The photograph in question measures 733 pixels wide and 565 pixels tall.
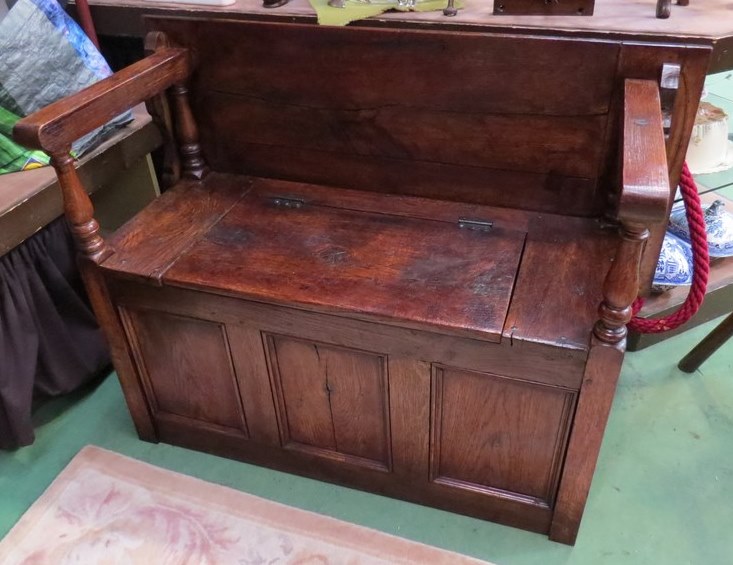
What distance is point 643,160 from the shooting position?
1.02 meters

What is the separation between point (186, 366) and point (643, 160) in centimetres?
98

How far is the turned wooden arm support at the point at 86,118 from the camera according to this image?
117 cm

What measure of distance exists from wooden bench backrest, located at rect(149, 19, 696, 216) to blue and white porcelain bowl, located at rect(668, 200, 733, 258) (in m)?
0.51

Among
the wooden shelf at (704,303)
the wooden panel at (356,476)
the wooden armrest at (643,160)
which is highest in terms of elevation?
the wooden armrest at (643,160)

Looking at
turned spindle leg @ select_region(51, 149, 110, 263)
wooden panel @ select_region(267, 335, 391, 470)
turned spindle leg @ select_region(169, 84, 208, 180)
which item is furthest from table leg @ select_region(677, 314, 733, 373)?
turned spindle leg @ select_region(51, 149, 110, 263)

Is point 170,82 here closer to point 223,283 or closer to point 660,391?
point 223,283

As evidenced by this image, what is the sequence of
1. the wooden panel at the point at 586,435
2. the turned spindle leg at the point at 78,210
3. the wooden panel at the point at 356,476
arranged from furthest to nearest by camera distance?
the wooden panel at the point at 356,476 < the turned spindle leg at the point at 78,210 < the wooden panel at the point at 586,435

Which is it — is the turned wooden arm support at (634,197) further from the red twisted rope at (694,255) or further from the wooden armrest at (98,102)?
the wooden armrest at (98,102)

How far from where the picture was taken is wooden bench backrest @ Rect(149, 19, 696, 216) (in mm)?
1288

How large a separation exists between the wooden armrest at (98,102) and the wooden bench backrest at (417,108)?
8cm

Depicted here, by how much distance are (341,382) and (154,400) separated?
50cm

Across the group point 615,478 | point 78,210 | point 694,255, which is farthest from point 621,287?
point 78,210

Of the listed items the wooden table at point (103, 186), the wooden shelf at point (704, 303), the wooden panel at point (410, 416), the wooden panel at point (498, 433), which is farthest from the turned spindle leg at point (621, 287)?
the wooden table at point (103, 186)

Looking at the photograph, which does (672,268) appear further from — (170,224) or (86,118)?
(86,118)
